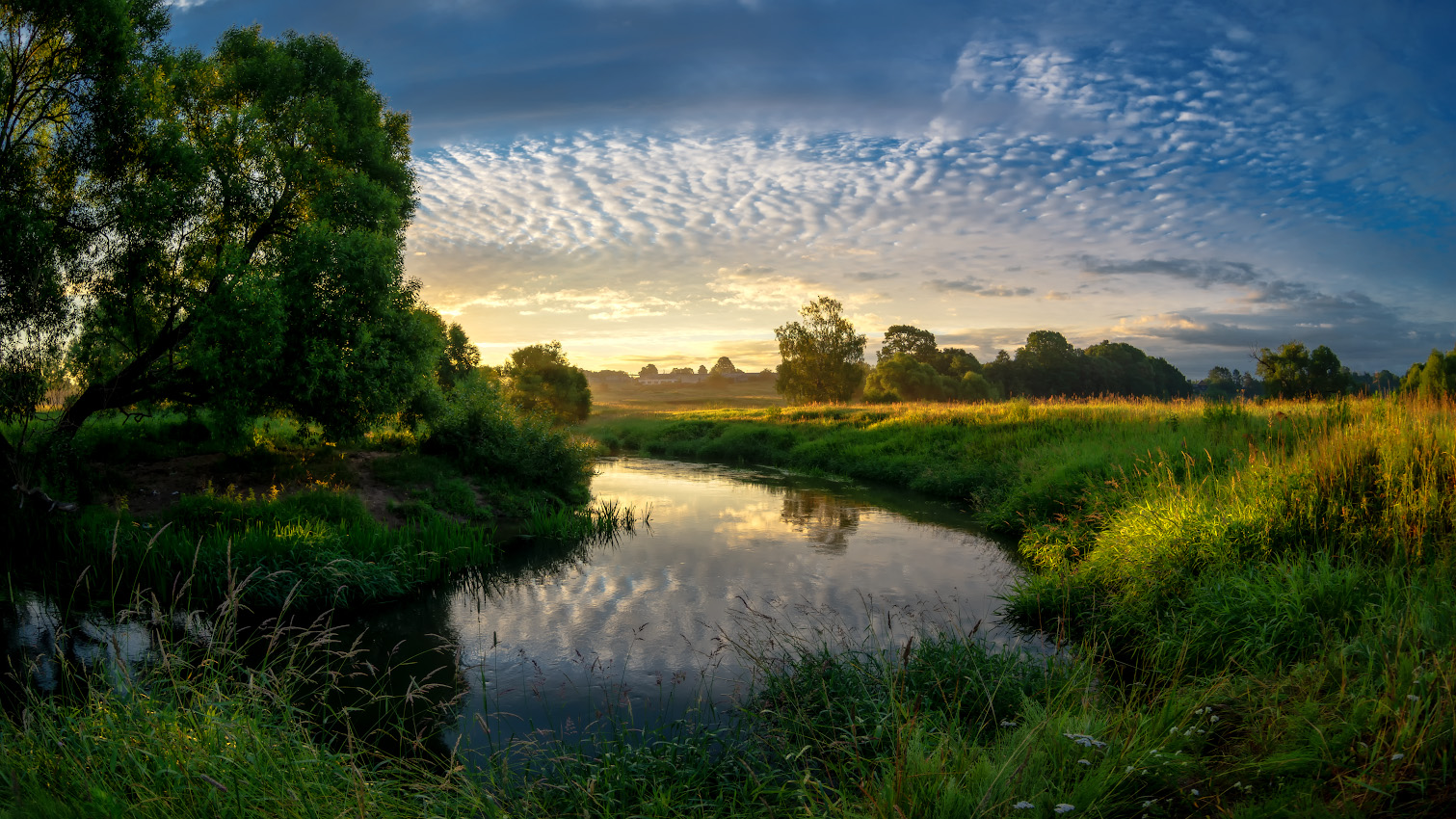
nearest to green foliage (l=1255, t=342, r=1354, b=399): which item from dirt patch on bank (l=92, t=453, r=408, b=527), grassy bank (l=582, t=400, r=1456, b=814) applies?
grassy bank (l=582, t=400, r=1456, b=814)

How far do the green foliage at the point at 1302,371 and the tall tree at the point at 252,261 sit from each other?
52.4 metres

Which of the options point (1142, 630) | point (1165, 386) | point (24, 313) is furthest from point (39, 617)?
point (1165, 386)

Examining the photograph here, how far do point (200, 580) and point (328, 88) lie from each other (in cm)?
1137

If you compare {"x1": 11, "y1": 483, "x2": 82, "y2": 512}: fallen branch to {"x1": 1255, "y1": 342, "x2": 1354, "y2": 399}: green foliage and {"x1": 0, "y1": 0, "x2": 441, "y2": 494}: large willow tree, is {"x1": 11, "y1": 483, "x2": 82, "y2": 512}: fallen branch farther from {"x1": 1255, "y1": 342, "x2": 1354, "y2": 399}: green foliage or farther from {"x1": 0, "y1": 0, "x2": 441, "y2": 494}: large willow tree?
{"x1": 1255, "y1": 342, "x2": 1354, "y2": 399}: green foliage

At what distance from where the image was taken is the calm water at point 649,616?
695 centimetres

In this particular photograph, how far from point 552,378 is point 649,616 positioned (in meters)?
41.8

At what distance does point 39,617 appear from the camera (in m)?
9.29

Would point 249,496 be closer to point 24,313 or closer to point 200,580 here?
point 200,580

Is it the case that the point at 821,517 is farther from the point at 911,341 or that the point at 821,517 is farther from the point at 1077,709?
the point at 911,341

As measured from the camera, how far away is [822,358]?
62.3 m

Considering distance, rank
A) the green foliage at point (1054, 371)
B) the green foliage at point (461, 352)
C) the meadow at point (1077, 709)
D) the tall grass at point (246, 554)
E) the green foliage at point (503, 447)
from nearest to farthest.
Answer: the meadow at point (1077, 709) < the tall grass at point (246, 554) < the green foliage at point (503, 447) < the green foliage at point (461, 352) < the green foliage at point (1054, 371)

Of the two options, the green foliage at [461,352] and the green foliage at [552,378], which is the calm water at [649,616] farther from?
the green foliage at [552,378]

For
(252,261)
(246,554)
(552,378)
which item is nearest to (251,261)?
(252,261)

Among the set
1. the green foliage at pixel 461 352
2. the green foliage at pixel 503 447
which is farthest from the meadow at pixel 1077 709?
the green foliage at pixel 461 352
